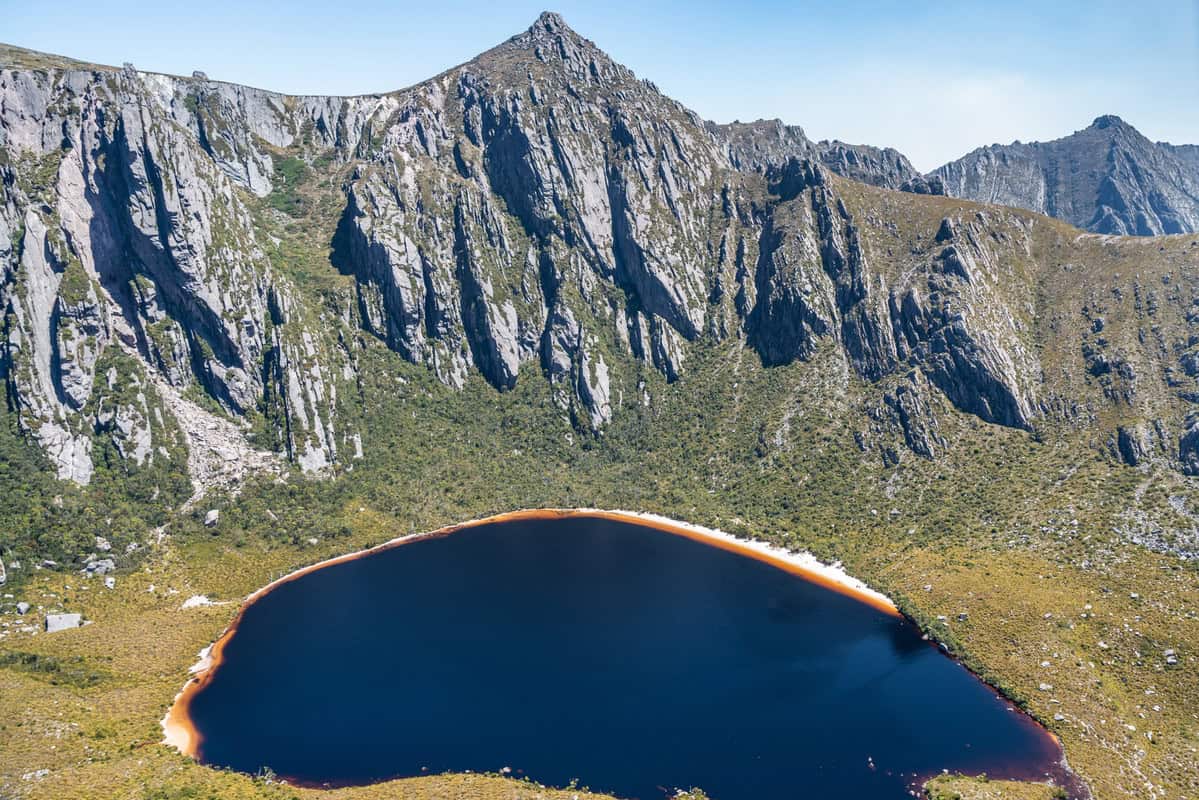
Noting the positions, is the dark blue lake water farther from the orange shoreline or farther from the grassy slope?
the grassy slope

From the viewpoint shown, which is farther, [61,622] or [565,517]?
[565,517]

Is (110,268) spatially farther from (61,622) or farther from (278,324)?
(61,622)

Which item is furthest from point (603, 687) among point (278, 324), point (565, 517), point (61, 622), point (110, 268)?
point (110, 268)

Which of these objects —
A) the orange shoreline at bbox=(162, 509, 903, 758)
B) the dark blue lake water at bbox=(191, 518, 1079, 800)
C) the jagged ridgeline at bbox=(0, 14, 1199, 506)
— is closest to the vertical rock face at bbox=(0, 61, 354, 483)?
the jagged ridgeline at bbox=(0, 14, 1199, 506)

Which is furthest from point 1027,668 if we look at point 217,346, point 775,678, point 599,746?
point 217,346

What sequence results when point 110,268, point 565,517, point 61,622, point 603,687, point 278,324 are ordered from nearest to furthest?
point 603,687
point 61,622
point 110,268
point 565,517
point 278,324

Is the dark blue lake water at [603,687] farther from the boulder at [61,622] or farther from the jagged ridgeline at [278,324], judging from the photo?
the jagged ridgeline at [278,324]
